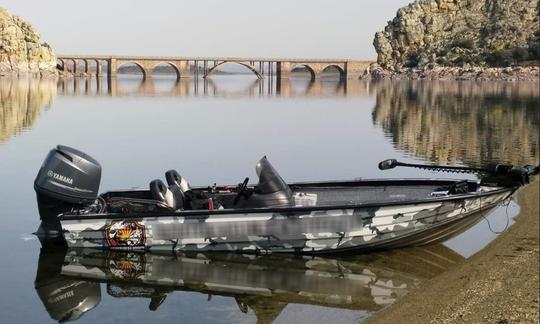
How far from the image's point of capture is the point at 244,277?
1298 cm

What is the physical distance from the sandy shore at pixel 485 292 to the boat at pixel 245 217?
3.95 feet

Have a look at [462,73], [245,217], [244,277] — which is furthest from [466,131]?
[462,73]

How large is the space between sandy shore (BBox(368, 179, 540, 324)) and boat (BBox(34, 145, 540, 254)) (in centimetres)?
120

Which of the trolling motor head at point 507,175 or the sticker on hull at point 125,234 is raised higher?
the trolling motor head at point 507,175

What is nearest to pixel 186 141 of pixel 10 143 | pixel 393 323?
pixel 10 143

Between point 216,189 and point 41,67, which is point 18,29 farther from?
point 216,189

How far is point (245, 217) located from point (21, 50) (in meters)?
156

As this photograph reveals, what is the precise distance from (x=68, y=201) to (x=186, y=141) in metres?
20.8

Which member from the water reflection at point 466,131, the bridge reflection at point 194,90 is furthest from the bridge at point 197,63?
the water reflection at point 466,131

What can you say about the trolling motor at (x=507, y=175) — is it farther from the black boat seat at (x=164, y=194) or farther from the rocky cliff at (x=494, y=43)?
the rocky cliff at (x=494, y=43)

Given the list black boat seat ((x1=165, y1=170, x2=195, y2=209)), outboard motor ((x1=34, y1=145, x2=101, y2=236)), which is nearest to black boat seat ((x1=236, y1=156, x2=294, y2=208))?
black boat seat ((x1=165, y1=170, x2=195, y2=209))

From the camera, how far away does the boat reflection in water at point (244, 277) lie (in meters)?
11.7

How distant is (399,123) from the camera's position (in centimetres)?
4731

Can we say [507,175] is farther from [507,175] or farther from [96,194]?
[96,194]
